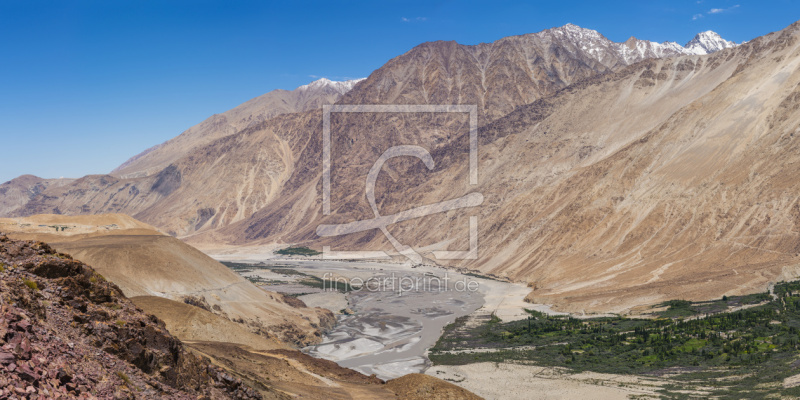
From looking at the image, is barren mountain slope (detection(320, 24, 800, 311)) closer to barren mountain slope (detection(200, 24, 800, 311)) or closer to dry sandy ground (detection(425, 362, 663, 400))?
barren mountain slope (detection(200, 24, 800, 311))

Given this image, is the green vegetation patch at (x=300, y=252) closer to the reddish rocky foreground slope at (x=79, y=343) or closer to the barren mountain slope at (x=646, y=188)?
the barren mountain slope at (x=646, y=188)

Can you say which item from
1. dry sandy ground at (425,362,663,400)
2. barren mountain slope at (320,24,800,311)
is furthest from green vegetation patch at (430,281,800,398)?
barren mountain slope at (320,24,800,311)

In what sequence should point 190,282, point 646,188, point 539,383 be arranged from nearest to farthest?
point 539,383 → point 190,282 → point 646,188

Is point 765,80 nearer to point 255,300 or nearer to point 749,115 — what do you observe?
point 749,115

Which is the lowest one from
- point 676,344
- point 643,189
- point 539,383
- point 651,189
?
point 539,383

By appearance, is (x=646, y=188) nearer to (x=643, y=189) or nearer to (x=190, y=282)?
(x=643, y=189)

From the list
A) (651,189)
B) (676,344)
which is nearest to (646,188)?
(651,189)

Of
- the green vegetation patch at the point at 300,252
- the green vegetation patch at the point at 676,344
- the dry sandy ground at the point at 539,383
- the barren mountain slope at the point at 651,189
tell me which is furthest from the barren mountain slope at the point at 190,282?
the green vegetation patch at the point at 300,252

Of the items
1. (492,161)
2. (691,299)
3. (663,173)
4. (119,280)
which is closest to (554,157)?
(492,161)
